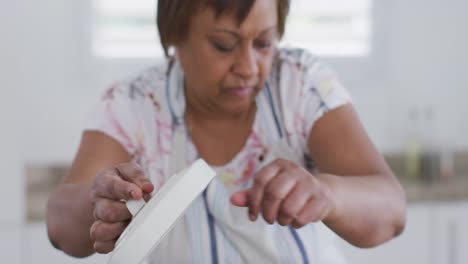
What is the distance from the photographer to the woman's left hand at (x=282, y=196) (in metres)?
0.60

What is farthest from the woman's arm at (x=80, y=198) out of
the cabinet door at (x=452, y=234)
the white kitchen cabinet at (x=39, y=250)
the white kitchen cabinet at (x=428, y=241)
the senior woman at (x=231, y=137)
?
the cabinet door at (x=452, y=234)

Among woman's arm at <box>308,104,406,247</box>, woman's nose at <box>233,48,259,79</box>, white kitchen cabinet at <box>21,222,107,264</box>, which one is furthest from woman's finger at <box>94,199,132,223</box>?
white kitchen cabinet at <box>21,222,107,264</box>

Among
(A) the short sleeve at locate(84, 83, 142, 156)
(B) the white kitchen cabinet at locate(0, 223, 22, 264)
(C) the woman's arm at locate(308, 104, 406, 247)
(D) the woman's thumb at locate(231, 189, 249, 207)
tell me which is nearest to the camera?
(D) the woman's thumb at locate(231, 189, 249, 207)

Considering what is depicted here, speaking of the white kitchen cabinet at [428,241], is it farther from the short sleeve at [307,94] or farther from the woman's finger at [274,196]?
the woman's finger at [274,196]

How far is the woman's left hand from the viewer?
60 centimetres

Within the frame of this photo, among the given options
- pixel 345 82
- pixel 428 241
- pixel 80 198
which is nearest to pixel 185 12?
pixel 80 198

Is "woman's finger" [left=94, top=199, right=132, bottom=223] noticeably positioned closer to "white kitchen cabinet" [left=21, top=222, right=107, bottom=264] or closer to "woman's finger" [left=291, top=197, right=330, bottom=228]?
"woman's finger" [left=291, top=197, right=330, bottom=228]

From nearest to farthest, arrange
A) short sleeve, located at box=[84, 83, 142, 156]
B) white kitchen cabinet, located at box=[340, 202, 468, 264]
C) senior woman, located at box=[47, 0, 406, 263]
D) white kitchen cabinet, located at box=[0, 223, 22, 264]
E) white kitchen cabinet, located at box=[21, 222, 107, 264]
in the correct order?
1. senior woman, located at box=[47, 0, 406, 263]
2. short sleeve, located at box=[84, 83, 142, 156]
3. white kitchen cabinet, located at box=[0, 223, 22, 264]
4. white kitchen cabinet, located at box=[21, 222, 107, 264]
5. white kitchen cabinet, located at box=[340, 202, 468, 264]

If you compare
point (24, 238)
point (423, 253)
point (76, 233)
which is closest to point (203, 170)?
point (76, 233)

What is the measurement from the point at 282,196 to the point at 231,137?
19.9 inches

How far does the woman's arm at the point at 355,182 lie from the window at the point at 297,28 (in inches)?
54.6

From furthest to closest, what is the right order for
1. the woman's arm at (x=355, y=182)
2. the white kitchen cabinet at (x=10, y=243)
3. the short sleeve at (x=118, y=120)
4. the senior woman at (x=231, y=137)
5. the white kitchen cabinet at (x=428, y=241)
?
1. the white kitchen cabinet at (x=428, y=241)
2. the white kitchen cabinet at (x=10, y=243)
3. the short sleeve at (x=118, y=120)
4. the senior woman at (x=231, y=137)
5. the woman's arm at (x=355, y=182)

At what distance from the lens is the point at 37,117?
2.22 m

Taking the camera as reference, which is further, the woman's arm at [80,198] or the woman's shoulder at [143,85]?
the woman's shoulder at [143,85]
